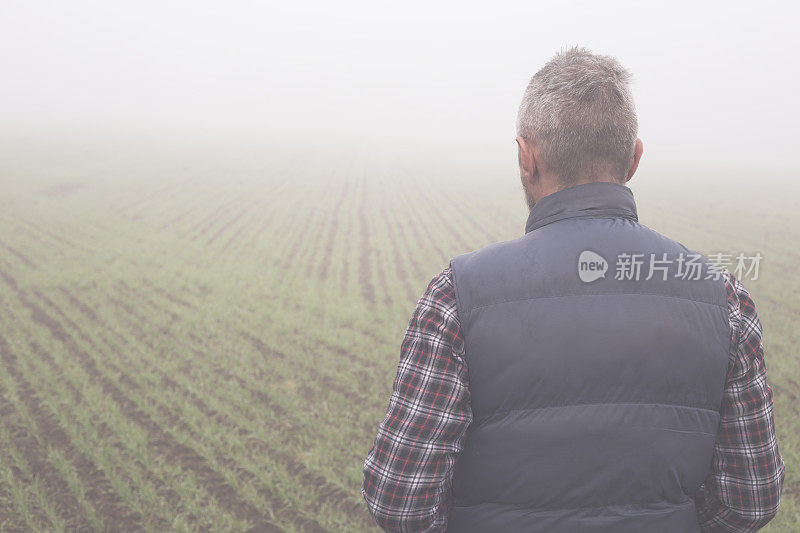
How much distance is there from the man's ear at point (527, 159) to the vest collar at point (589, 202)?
10 cm

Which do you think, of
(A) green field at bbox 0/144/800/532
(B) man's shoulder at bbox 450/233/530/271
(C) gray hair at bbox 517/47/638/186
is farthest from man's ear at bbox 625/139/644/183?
(A) green field at bbox 0/144/800/532

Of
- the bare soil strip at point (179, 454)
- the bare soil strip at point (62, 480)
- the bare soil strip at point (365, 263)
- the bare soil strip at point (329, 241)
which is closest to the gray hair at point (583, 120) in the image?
the bare soil strip at point (179, 454)

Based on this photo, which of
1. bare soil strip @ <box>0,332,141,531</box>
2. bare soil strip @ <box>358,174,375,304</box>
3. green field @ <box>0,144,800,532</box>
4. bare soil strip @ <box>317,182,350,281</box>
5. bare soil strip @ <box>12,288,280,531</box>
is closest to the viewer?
bare soil strip @ <box>0,332,141,531</box>

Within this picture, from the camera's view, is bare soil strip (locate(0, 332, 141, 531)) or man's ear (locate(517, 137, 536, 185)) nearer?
man's ear (locate(517, 137, 536, 185))

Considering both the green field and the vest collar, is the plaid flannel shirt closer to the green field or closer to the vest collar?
the vest collar

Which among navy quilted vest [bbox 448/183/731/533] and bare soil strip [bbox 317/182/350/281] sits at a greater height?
navy quilted vest [bbox 448/183/731/533]

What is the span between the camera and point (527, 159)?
1.36m

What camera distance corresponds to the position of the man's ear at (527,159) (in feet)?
4.42

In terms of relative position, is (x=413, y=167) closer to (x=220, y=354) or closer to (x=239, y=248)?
(x=239, y=248)

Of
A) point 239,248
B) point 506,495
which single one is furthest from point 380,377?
point 239,248

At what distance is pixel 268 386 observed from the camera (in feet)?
21.3

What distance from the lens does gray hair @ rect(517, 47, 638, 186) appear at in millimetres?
1251

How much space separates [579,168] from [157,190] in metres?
27.5

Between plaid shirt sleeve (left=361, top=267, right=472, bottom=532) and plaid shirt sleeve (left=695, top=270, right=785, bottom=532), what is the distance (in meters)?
0.78
